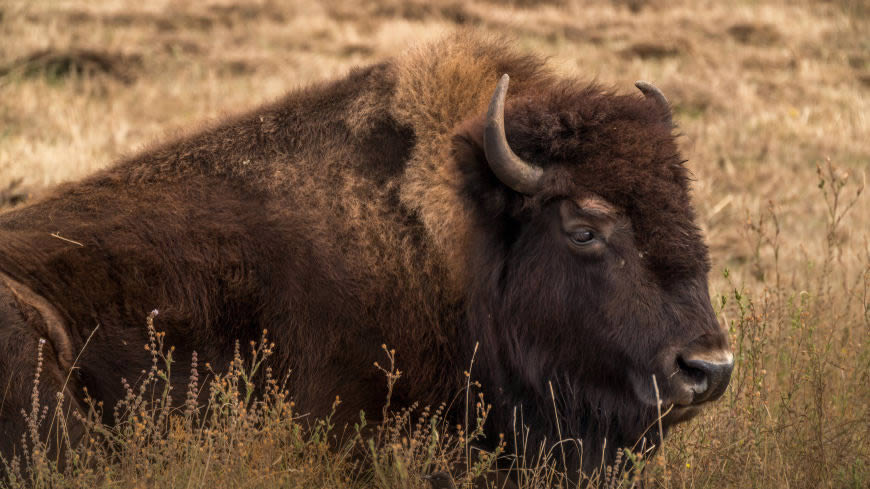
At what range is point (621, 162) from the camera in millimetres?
3812

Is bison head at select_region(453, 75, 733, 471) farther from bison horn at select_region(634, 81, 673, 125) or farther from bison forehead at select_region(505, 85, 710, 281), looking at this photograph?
bison horn at select_region(634, 81, 673, 125)

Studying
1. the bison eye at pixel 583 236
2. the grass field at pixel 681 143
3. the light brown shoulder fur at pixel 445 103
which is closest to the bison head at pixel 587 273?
the bison eye at pixel 583 236

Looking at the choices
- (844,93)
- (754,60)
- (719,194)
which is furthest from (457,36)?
(754,60)

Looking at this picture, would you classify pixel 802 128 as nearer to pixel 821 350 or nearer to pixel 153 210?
pixel 821 350

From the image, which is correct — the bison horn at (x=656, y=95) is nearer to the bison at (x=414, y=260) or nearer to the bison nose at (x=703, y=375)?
the bison at (x=414, y=260)

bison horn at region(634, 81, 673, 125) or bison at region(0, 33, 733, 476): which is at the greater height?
bison horn at region(634, 81, 673, 125)

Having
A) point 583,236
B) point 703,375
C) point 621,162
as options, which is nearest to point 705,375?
point 703,375

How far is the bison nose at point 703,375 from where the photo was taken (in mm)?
3518

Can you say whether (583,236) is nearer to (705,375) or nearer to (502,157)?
(502,157)

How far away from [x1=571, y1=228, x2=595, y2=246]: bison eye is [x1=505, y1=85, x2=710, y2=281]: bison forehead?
145 millimetres

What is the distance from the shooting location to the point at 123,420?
13.0ft

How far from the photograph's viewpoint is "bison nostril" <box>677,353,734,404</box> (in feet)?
11.5

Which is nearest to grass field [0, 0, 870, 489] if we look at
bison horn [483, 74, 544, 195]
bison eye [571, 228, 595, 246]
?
bison eye [571, 228, 595, 246]

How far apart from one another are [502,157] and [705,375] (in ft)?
3.73
